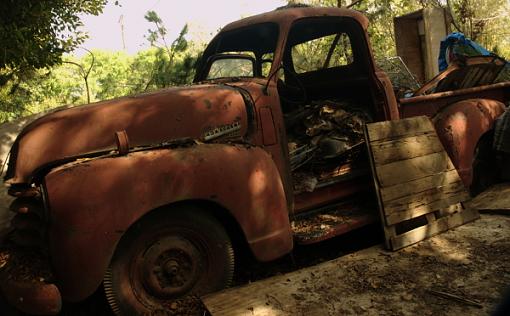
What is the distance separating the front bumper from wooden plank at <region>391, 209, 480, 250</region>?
2305 millimetres

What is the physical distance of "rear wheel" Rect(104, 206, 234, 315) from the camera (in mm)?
2531

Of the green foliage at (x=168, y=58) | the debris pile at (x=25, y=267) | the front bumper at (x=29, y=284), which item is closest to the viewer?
the front bumper at (x=29, y=284)

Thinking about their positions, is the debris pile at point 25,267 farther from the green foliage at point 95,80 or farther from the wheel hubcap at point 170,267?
the green foliage at point 95,80

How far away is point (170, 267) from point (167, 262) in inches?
1.4

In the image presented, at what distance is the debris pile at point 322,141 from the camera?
11.9 feet

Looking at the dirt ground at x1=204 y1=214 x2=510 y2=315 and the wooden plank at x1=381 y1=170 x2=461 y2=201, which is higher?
the wooden plank at x1=381 y1=170 x2=461 y2=201

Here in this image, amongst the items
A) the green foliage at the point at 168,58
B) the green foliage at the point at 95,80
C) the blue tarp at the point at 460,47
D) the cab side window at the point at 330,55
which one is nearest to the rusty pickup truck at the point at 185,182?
the cab side window at the point at 330,55

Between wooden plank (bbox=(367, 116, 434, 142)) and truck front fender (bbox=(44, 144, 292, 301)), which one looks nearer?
truck front fender (bbox=(44, 144, 292, 301))

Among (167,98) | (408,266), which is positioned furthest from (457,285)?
(167,98)

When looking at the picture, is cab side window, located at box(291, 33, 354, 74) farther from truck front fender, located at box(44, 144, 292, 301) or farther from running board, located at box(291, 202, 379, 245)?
truck front fender, located at box(44, 144, 292, 301)

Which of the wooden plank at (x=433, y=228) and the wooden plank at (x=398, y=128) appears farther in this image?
the wooden plank at (x=398, y=128)

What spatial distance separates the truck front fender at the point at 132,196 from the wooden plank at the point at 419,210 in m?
1.03

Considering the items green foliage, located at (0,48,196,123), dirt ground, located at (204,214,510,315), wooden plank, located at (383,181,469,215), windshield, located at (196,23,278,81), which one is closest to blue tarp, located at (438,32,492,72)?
wooden plank, located at (383,181,469,215)

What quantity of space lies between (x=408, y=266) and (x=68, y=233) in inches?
85.4
